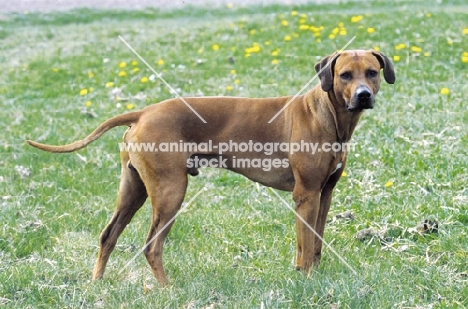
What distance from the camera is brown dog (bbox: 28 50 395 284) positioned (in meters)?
4.53

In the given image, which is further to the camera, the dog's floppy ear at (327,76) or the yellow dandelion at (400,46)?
the yellow dandelion at (400,46)

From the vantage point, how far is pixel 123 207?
191 inches

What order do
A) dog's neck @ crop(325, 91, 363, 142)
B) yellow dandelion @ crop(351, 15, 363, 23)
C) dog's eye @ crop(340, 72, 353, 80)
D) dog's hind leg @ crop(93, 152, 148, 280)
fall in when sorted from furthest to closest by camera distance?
1. yellow dandelion @ crop(351, 15, 363, 23)
2. dog's hind leg @ crop(93, 152, 148, 280)
3. dog's neck @ crop(325, 91, 363, 142)
4. dog's eye @ crop(340, 72, 353, 80)

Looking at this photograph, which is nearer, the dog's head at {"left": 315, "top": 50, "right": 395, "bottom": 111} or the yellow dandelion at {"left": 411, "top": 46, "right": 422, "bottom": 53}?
the dog's head at {"left": 315, "top": 50, "right": 395, "bottom": 111}

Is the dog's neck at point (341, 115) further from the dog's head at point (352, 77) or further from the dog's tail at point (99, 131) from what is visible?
the dog's tail at point (99, 131)

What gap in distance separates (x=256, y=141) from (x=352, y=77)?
80cm

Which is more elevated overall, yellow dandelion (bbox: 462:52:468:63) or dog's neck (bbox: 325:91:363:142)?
dog's neck (bbox: 325:91:363:142)

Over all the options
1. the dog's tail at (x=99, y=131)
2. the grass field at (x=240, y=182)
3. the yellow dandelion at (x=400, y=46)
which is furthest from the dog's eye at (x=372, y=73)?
the yellow dandelion at (x=400, y=46)

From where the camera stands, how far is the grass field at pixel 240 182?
4.27m

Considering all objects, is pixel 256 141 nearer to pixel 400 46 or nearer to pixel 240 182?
pixel 240 182

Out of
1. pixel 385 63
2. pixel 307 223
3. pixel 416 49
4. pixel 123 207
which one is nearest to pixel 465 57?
pixel 416 49

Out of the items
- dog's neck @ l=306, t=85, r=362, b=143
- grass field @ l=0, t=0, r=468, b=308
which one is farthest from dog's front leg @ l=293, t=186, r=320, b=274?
dog's neck @ l=306, t=85, r=362, b=143

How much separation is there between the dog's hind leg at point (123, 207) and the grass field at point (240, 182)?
0.14 metres

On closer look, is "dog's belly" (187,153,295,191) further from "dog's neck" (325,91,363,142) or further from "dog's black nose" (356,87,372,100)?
"dog's black nose" (356,87,372,100)
